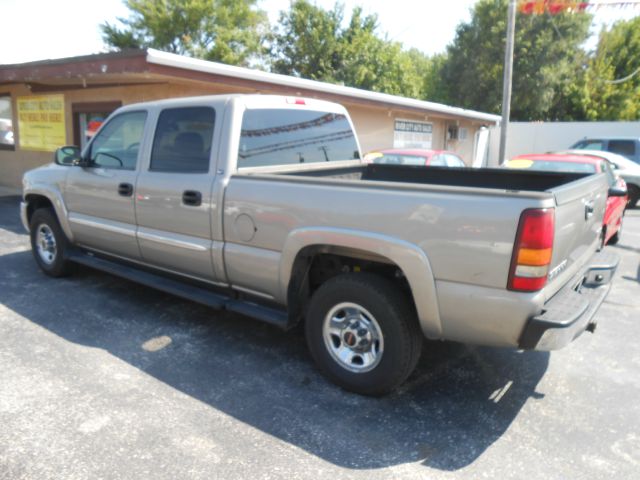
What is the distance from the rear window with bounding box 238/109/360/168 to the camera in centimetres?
398

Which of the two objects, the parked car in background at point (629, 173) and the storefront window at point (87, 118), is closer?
the storefront window at point (87, 118)

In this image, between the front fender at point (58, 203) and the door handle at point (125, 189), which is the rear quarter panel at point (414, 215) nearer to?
the door handle at point (125, 189)

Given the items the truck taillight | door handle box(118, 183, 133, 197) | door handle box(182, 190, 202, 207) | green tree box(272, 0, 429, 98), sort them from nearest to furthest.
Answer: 1. the truck taillight
2. door handle box(182, 190, 202, 207)
3. door handle box(118, 183, 133, 197)
4. green tree box(272, 0, 429, 98)

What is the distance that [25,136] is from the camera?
12.9m

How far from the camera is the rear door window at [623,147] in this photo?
578 inches

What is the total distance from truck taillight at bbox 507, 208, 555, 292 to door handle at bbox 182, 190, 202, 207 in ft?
7.67

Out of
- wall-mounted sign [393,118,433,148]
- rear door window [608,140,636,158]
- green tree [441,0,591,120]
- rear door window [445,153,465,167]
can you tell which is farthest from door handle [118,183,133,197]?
green tree [441,0,591,120]

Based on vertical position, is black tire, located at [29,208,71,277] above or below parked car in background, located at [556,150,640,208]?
below

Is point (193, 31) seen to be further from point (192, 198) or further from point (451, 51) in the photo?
point (192, 198)

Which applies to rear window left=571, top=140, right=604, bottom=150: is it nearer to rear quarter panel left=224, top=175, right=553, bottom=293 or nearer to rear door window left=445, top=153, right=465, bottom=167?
rear door window left=445, top=153, right=465, bottom=167

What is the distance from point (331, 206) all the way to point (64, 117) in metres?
10.6

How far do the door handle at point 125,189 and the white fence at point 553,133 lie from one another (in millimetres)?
22858

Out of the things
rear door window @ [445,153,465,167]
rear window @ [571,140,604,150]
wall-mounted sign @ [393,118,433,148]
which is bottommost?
rear door window @ [445,153,465,167]

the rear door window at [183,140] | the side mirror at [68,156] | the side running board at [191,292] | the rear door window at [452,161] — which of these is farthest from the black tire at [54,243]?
the rear door window at [452,161]
